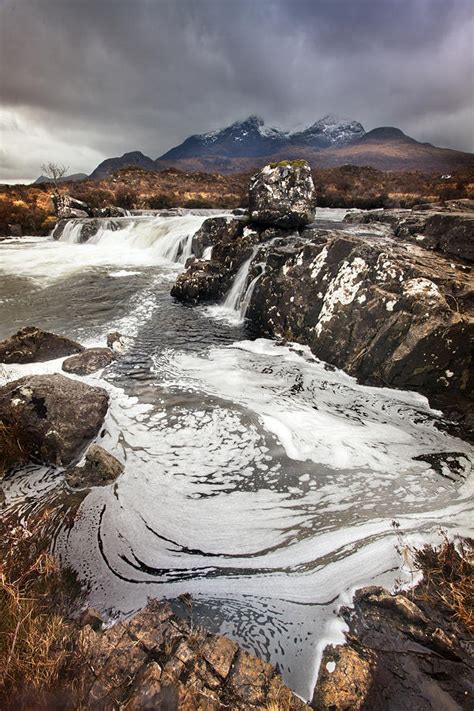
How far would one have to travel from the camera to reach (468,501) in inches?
159

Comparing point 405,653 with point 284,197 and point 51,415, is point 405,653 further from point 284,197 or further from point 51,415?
point 284,197

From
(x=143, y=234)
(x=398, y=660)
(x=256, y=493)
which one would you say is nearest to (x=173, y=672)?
(x=398, y=660)

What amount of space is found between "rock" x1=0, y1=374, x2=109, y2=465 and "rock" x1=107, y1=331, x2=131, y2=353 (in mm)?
2536

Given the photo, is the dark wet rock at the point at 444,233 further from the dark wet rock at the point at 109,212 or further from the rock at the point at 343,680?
the dark wet rock at the point at 109,212

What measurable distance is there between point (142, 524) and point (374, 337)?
5395 mm

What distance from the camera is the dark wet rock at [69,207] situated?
28888 mm

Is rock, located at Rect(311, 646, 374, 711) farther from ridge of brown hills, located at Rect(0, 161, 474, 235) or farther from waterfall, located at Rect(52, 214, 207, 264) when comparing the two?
ridge of brown hills, located at Rect(0, 161, 474, 235)

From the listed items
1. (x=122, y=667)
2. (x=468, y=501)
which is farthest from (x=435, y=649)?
(x=122, y=667)

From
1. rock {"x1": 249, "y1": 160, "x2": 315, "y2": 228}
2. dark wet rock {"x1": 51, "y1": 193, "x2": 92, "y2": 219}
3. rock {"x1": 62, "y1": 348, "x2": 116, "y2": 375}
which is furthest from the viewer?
dark wet rock {"x1": 51, "y1": 193, "x2": 92, "y2": 219}

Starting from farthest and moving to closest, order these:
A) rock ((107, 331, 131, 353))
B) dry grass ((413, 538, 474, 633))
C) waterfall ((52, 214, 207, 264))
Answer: waterfall ((52, 214, 207, 264)), rock ((107, 331, 131, 353)), dry grass ((413, 538, 474, 633))

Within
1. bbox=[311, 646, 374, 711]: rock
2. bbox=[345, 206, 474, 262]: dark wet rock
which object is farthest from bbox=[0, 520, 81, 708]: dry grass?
bbox=[345, 206, 474, 262]: dark wet rock

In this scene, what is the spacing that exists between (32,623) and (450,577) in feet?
11.4

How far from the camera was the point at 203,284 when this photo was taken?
11.6m

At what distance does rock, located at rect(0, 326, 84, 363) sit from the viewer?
726cm
